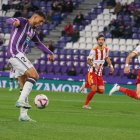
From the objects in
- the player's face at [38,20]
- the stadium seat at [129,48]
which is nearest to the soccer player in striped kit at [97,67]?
the player's face at [38,20]

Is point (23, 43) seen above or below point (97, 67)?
above

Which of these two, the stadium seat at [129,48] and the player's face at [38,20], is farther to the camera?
the stadium seat at [129,48]

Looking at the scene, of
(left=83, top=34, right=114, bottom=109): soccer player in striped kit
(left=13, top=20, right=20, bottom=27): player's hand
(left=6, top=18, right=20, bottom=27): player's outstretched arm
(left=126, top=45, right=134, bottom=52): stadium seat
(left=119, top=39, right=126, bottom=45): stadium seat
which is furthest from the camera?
(left=119, top=39, right=126, bottom=45): stadium seat

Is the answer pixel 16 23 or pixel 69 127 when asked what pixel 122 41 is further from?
pixel 69 127

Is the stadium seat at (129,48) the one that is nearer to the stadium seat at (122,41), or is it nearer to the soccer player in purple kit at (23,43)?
the stadium seat at (122,41)

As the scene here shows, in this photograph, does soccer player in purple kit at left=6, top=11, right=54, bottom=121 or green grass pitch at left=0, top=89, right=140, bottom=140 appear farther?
soccer player in purple kit at left=6, top=11, right=54, bottom=121

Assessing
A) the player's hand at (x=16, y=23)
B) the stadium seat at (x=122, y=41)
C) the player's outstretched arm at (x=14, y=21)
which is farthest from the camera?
the stadium seat at (x=122, y=41)

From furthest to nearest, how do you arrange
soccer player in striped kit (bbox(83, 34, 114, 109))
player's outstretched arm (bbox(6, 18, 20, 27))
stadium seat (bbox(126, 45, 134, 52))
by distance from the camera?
stadium seat (bbox(126, 45, 134, 52)), soccer player in striped kit (bbox(83, 34, 114, 109)), player's outstretched arm (bbox(6, 18, 20, 27))

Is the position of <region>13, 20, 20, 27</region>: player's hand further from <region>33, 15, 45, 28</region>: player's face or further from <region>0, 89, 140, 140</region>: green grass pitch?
<region>0, 89, 140, 140</region>: green grass pitch

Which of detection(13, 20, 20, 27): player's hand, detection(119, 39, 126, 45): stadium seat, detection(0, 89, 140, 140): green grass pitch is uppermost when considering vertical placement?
detection(13, 20, 20, 27): player's hand

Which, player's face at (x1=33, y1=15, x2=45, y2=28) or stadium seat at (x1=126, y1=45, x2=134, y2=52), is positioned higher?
player's face at (x1=33, y1=15, x2=45, y2=28)

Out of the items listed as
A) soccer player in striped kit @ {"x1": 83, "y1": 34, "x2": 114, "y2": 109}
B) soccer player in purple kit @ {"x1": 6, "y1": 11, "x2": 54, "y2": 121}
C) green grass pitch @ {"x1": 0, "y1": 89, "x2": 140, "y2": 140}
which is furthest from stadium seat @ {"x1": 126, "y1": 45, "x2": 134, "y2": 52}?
soccer player in purple kit @ {"x1": 6, "y1": 11, "x2": 54, "y2": 121}

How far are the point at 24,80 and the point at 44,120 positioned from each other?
3.49 feet

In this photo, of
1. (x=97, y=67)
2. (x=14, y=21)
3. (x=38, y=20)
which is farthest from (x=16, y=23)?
(x=97, y=67)
